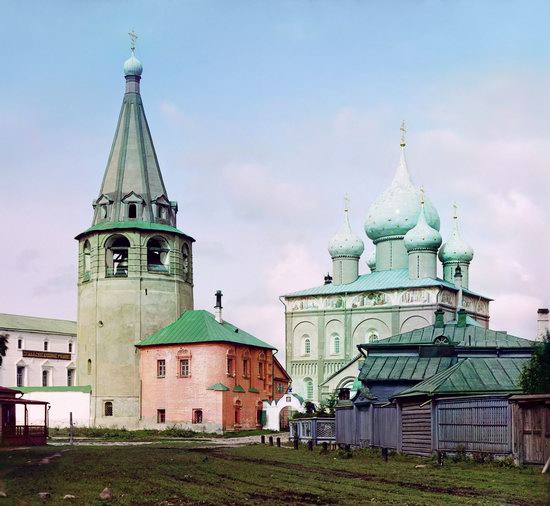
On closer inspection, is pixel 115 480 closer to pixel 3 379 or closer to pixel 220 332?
pixel 220 332

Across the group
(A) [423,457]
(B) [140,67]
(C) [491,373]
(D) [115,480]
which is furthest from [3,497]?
(B) [140,67]

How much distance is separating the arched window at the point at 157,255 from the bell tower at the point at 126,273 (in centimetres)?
6

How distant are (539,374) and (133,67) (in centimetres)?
4028

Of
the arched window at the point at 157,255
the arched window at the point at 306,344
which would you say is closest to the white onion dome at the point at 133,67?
the arched window at the point at 157,255

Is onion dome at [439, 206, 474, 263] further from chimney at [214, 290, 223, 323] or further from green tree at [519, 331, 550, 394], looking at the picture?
green tree at [519, 331, 550, 394]

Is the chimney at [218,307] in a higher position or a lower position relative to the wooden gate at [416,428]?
higher

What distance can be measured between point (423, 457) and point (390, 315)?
39967mm

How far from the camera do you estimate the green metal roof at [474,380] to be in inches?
1059

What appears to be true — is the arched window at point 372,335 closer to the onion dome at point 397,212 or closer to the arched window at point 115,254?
the onion dome at point 397,212

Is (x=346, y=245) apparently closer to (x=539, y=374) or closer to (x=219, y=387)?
(x=219, y=387)

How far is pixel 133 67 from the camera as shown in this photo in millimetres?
60594

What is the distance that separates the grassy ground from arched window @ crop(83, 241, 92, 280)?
3299 centimetres

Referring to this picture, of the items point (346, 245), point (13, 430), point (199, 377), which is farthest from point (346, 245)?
point (13, 430)

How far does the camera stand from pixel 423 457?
2584 centimetres
